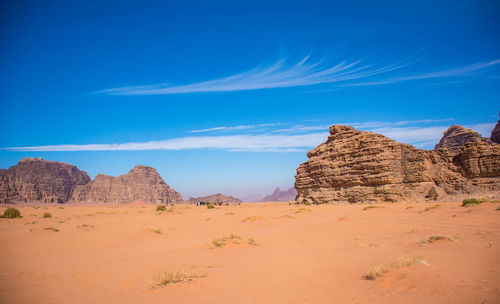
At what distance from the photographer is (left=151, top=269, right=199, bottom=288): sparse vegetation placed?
6.22m

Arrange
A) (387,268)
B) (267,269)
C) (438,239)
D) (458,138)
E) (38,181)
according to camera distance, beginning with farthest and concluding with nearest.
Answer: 1. (38,181)
2. (458,138)
3. (438,239)
4. (267,269)
5. (387,268)

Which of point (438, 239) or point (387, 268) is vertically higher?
point (387, 268)

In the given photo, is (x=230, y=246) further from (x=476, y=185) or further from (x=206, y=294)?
(x=476, y=185)

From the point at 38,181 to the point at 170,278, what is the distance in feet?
538

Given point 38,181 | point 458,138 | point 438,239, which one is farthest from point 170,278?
point 38,181

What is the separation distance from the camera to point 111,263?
29.4 ft

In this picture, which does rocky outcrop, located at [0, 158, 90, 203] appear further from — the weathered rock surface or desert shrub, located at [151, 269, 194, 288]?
the weathered rock surface

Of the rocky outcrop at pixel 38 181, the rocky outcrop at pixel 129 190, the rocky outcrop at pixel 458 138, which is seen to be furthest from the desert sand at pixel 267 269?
the rocky outcrop at pixel 38 181

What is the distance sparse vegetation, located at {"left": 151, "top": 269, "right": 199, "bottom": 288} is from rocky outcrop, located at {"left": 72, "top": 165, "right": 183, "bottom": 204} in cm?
13980

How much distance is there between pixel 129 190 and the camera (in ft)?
470

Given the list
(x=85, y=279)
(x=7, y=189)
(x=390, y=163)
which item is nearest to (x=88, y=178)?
(x=7, y=189)

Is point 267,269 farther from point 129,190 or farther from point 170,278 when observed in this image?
point 129,190

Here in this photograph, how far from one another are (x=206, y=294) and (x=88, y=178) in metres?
198

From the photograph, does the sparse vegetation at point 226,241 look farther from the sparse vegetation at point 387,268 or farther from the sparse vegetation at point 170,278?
the sparse vegetation at point 387,268
